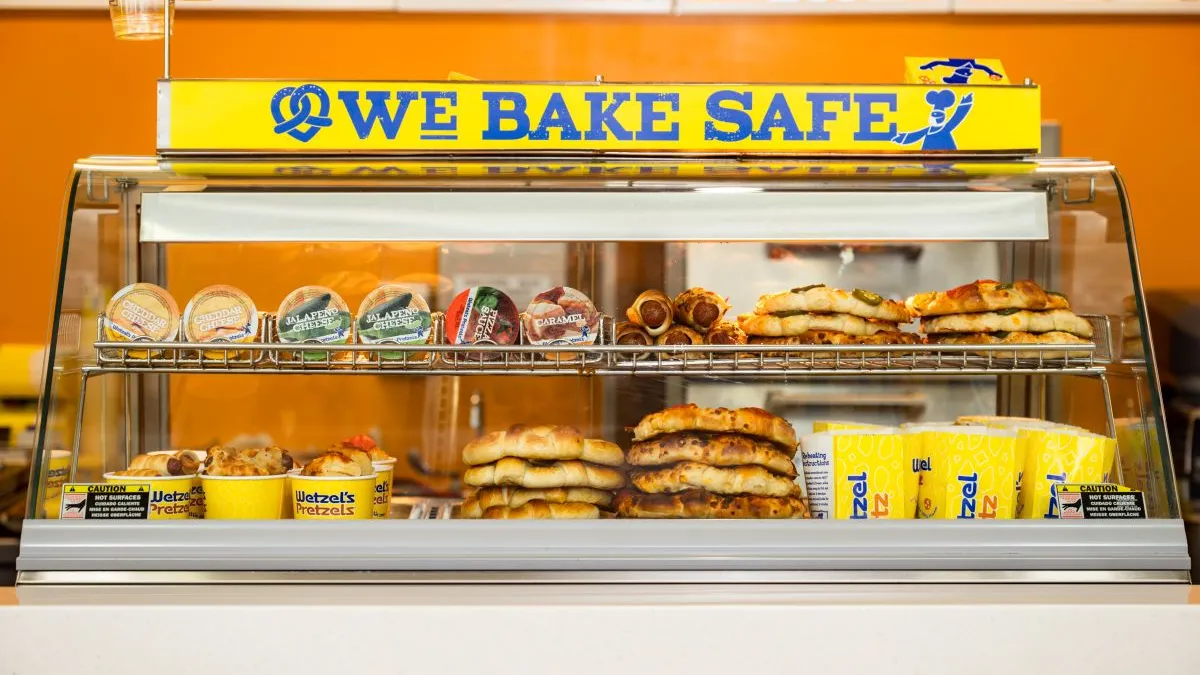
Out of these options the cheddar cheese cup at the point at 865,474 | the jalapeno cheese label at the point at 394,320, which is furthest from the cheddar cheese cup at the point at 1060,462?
the jalapeno cheese label at the point at 394,320

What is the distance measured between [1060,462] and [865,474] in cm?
34

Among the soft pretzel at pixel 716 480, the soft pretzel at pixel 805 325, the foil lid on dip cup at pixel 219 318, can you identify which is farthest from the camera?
the soft pretzel at pixel 805 325

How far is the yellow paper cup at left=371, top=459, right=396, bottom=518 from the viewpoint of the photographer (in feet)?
6.06

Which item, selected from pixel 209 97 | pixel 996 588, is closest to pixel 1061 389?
pixel 996 588

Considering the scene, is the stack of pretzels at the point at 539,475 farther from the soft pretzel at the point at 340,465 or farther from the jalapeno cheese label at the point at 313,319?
the jalapeno cheese label at the point at 313,319

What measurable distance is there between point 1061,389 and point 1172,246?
2437 mm

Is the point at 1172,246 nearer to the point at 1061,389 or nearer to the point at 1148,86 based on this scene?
the point at 1148,86

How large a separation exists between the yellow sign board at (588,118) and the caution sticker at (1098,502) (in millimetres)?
596

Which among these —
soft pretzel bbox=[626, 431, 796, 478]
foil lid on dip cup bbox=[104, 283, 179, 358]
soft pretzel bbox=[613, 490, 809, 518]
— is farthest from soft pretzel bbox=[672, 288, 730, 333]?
foil lid on dip cup bbox=[104, 283, 179, 358]

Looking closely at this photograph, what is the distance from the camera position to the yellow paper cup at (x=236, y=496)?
5.77ft

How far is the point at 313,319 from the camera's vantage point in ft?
6.29

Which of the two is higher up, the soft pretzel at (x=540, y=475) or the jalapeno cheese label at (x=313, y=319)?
the jalapeno cheese label at (x=313, y=319)

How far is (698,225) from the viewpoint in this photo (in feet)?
6.05
